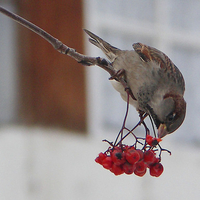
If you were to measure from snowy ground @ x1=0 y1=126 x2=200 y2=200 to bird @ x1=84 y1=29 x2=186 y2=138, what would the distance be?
2423 millimetres

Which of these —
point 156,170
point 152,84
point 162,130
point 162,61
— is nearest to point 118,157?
point 156,170

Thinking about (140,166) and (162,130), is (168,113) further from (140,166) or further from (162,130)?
(140,166)

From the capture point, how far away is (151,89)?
89.6 inches

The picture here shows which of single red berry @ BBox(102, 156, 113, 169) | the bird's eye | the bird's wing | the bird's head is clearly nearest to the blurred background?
the bird's wing

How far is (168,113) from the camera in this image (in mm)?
2043

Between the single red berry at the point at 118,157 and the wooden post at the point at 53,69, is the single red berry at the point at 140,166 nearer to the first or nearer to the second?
the single red berry at the point at 118,157

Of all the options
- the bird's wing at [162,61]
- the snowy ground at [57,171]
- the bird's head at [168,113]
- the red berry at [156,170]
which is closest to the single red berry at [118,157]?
the red berry at [156,170]

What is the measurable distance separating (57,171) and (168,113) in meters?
3.13

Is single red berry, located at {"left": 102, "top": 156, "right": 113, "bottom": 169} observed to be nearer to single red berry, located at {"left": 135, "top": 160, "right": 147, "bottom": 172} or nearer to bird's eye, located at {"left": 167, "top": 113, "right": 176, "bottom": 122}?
single red berry, located at {"left": 135, "top": 160, "right": 147, "bottom": 172}

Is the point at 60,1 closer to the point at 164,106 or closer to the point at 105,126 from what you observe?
the point at 105,126

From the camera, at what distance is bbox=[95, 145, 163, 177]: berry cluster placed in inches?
69.7

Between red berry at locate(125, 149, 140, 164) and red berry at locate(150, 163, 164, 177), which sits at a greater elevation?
red berry at locate(125, 149, 140, 164)

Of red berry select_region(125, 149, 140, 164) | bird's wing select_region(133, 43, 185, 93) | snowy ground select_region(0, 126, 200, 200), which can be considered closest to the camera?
red berry select_region(125, 149, 140, 164)

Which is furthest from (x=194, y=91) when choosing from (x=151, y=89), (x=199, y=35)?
(x=151, y=89)
